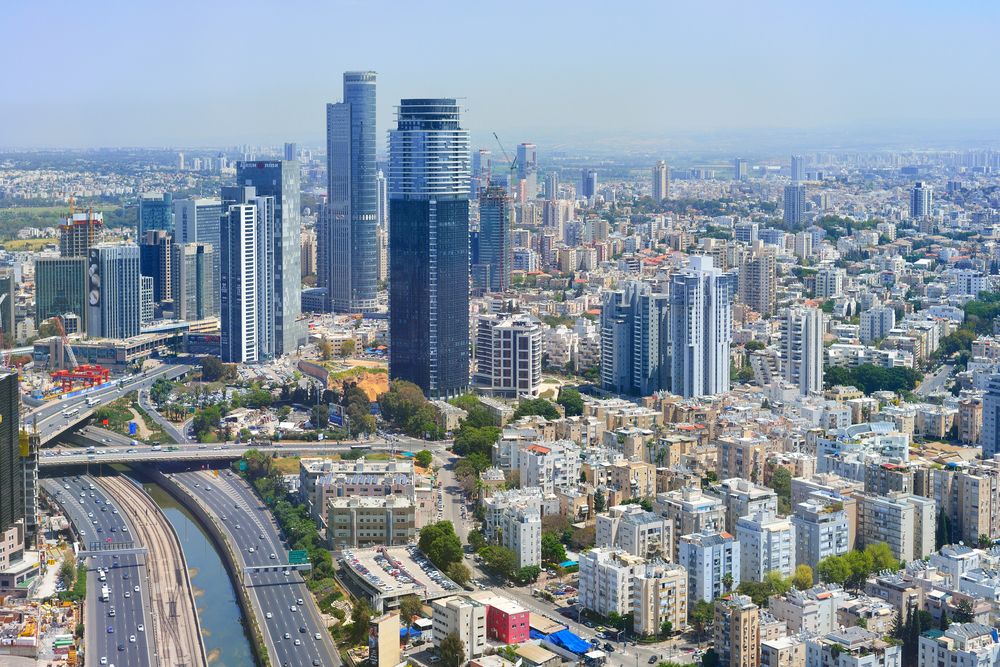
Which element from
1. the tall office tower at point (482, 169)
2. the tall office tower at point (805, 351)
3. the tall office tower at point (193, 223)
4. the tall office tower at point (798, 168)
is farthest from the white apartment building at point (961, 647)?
the tall office tower at point (798, 168)

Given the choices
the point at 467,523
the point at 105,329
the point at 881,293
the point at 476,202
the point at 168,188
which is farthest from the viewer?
the point at 168,188

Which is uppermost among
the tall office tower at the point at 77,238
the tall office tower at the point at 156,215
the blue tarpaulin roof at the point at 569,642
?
the tall office tower at the point at 156,215

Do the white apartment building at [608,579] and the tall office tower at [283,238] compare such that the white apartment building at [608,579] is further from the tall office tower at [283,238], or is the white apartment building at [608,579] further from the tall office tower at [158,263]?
the tall office tower at [158,263]

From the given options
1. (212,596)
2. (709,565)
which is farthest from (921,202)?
(212,596)

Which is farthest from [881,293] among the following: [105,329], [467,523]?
[467,523]

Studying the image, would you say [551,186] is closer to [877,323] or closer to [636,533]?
[877,323]

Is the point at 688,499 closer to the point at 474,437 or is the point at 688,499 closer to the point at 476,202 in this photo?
the point at 474,437
